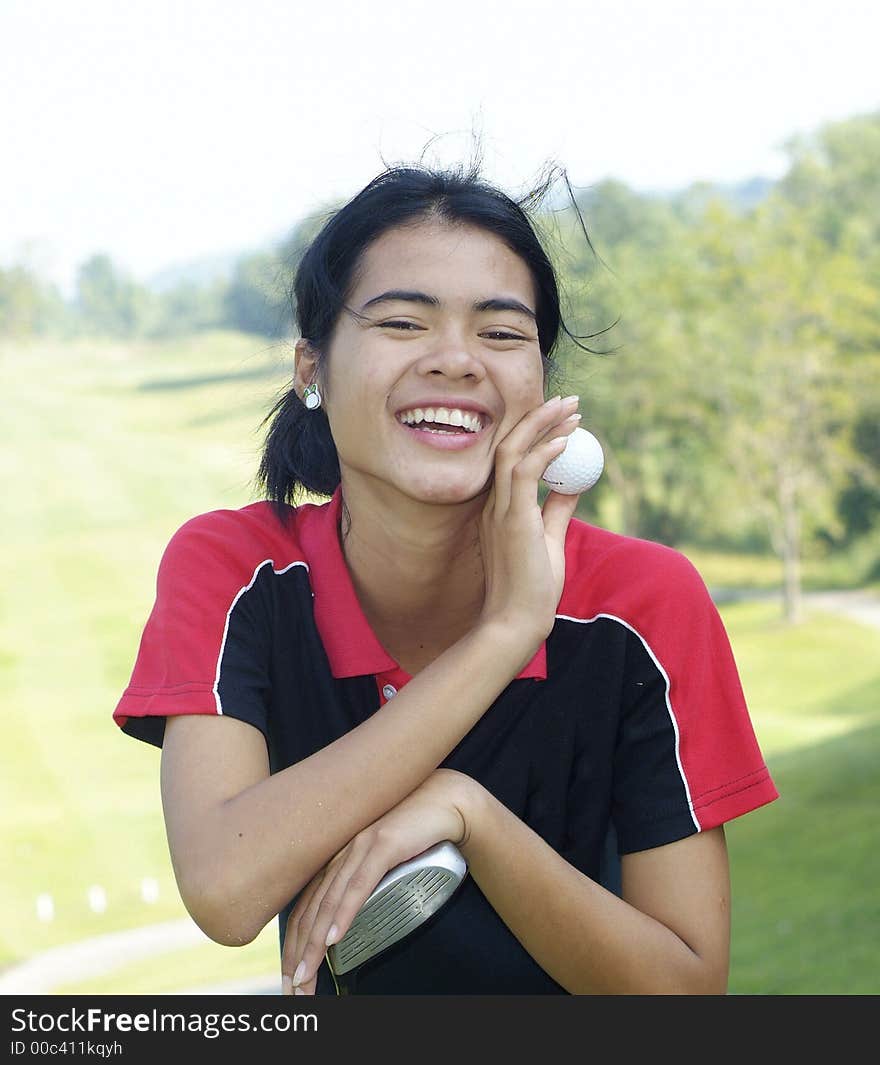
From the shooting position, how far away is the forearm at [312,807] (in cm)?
177

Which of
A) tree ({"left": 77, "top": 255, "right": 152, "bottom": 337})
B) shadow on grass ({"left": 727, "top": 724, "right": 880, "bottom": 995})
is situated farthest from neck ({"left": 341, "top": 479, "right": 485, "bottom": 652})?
tree ({"left": 77, "top": 255, "right": 152, "bottom": 337})

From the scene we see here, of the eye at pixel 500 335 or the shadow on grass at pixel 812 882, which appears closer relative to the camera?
the eye at pixel 500 335

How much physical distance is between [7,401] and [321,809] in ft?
124

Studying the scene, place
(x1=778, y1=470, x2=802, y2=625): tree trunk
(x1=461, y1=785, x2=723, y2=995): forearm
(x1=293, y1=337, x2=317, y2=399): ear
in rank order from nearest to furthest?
(x1=461, y1=785, x2=723, y2=995): forearm
(x1=293, y1=337, x2=317, y2=399): ear
(x1=778, y1=470, x2=802, y2=625): tree trunk

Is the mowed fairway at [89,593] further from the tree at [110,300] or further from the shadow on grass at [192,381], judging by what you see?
the tree at [110,300]

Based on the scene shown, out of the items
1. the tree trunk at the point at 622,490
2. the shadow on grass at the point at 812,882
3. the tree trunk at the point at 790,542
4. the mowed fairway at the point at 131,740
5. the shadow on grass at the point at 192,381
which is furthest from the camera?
the shadow on grass at the point at 192,381

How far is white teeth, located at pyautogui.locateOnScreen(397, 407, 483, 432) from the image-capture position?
200cm

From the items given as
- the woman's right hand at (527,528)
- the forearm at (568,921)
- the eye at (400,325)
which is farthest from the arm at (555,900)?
the eye at (400,325)

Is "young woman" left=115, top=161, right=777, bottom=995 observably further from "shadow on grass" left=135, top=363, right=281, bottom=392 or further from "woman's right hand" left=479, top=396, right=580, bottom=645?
"shadow on grass" left=135, top=363, right=281, bottom=392

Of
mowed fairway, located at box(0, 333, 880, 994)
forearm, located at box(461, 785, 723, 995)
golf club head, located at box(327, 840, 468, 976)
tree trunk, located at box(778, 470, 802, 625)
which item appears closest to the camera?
golf club head, located at box(327, 840, 468, 976)

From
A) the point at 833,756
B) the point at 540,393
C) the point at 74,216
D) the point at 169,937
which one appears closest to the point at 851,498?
the point at 833,756

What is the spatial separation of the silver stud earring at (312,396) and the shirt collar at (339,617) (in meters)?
0.17

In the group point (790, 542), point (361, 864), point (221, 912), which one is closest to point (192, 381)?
point (790, 542)

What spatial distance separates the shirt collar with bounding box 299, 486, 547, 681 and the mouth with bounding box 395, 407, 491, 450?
0.28 m
